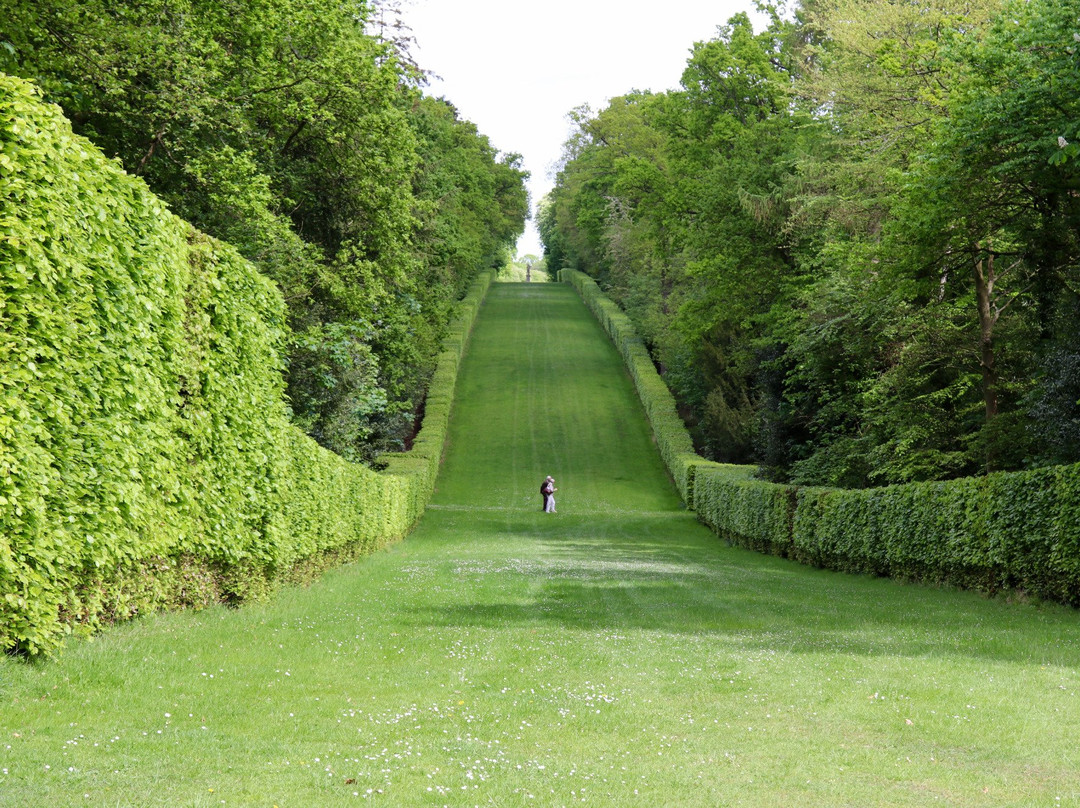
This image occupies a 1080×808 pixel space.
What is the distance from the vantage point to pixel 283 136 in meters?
24.3

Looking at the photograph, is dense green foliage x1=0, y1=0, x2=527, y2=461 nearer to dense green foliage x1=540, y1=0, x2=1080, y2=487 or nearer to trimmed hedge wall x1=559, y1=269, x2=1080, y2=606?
trimmed hedge wall x1=559, y1=269, x2=1080, y2=606

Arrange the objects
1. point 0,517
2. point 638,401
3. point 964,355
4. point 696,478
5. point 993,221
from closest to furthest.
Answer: point 0,517, point 993,221, point 964,355, point 696,478, point 638,401

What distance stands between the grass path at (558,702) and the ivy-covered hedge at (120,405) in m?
0.55

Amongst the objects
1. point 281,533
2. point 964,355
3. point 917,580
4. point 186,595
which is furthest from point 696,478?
point 186,595

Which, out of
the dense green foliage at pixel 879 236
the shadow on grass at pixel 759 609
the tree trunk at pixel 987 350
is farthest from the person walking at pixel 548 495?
the tree trunk at pixel 987 350

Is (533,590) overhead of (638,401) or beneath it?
beneath

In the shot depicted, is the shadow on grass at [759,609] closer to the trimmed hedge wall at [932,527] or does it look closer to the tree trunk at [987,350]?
the trimmed hedge wall at [932,527]

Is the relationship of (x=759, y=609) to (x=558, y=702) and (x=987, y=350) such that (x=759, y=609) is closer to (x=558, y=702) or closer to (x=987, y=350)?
(x=558, y=702)

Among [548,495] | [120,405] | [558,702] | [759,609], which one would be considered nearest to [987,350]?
[759,609]

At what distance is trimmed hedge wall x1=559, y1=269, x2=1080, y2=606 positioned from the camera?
42.0 ft

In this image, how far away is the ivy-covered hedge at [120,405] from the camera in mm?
6668

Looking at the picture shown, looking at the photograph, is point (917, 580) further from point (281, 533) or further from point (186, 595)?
point (186, 595)

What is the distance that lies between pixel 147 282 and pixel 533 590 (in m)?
7.75

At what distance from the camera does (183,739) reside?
575 centimetres
